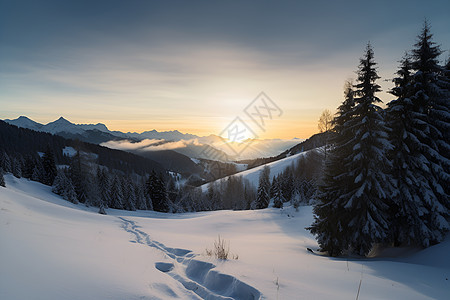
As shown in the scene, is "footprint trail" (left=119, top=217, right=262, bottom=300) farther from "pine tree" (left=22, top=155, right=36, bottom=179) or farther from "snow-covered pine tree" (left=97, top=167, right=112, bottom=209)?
"pine tree" (left=22, top=155, right=36, bottom=179)

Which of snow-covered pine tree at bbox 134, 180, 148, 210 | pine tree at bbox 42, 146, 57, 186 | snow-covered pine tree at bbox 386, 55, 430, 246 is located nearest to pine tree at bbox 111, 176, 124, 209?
snow-covered pine tree at bbox 134, 180, 148, 210

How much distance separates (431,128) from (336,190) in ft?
20.3

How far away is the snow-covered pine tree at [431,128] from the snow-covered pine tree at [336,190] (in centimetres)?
348

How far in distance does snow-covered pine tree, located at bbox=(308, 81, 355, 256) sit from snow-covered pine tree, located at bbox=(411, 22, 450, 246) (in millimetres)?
3475

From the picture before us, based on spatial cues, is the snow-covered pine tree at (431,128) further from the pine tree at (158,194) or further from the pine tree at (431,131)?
the pine tree at (158,194)

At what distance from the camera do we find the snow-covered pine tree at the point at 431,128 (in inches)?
448

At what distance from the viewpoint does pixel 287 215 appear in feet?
85.4

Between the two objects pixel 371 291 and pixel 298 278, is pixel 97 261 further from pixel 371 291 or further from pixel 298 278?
pixel 371 291

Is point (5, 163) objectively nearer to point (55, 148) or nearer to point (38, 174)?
point (38, 174)

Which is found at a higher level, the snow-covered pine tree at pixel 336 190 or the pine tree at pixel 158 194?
the snow-covered pine tree at pixel 336 190

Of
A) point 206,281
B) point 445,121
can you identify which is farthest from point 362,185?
point 206,281

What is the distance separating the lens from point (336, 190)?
43.1 feet

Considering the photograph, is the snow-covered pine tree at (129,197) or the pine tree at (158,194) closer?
the snow-covered pine tree at (129,197)

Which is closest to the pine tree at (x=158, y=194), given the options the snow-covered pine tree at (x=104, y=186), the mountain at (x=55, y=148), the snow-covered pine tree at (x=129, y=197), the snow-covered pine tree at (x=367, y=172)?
the snow-covered pine tree at (x=129, y=197)
